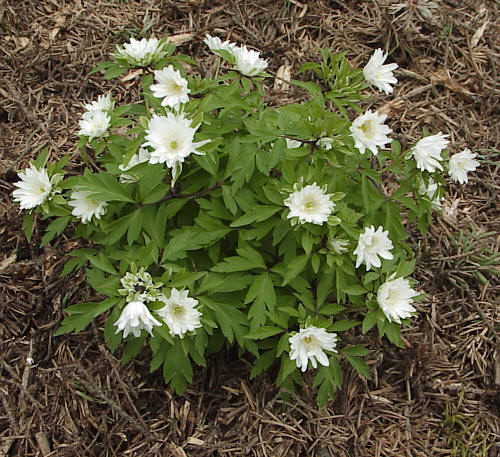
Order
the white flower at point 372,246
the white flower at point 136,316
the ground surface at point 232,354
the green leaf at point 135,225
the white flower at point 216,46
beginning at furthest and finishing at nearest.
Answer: the ground surface at point 232,354 → the white flower at point 216,46 → the green leaf at point 135,225 → the white flower at point 372,246 → the white flower at point 136,316

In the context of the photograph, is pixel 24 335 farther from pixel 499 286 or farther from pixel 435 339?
pixel 499 286

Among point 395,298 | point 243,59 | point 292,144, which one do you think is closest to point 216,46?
point 243,59

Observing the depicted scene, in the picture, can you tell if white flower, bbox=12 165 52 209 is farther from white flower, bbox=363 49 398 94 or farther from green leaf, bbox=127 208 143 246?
white flower, bbox=363 49 398 94

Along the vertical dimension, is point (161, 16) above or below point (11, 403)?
above

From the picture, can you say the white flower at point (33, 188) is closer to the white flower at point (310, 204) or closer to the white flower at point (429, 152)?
the white flower at point (310, 204)

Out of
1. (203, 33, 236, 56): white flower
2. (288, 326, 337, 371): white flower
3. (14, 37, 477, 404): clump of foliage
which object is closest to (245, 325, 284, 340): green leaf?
(14, 37, 477, 404): clump of foliage

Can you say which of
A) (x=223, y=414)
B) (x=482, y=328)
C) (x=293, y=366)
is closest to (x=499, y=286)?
(x=482, y=328)

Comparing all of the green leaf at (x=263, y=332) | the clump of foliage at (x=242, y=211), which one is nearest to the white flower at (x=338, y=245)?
the clump of foliage at (x=242, y=211)
